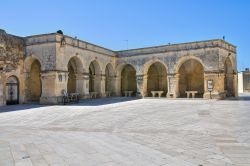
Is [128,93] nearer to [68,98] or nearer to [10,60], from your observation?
[68,98]

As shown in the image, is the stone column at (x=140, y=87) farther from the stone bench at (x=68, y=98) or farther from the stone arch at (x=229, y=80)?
the stone arch at (x=229, y=80)

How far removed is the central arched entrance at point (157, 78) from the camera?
2656 centimetres

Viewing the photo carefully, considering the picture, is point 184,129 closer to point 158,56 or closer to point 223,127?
point 223,127

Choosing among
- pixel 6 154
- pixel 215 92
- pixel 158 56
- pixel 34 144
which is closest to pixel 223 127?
pixel 34 144

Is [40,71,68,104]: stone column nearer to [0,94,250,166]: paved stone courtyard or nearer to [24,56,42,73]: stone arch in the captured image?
[24,56,42,73]: stone arch

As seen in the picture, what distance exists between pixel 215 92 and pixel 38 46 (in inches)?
591

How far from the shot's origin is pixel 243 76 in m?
38.5

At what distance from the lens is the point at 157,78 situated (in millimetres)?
27000

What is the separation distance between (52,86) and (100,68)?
7.21 m

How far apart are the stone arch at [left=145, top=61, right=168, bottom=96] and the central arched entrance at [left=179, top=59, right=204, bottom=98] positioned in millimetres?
2055

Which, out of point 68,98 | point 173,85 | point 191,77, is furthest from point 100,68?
point 191,77

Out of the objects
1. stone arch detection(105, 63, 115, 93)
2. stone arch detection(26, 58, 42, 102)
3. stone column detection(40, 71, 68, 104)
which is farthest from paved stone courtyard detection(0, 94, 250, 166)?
stone arch detection(105, 63, 115, 93)

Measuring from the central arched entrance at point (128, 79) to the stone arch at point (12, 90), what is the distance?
12.5 m

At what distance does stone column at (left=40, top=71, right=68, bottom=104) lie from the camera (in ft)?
59.2
